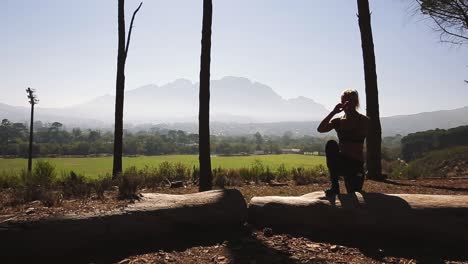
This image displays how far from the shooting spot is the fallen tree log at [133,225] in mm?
4281

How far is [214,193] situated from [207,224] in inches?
21.4

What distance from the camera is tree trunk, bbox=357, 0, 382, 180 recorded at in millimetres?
11398

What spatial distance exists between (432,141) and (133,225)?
4883 centimetres

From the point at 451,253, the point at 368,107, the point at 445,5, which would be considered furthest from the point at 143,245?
the point at 445,5

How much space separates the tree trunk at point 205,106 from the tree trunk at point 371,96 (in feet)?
18.2

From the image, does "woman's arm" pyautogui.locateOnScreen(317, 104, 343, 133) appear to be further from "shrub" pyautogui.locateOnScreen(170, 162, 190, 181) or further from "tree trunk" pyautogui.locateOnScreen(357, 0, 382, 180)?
"shrub" pyautogui.locateOnScreen(170, 162, 190, 181)

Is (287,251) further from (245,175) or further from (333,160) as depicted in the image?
(245,175)

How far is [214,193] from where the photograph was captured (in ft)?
18.1

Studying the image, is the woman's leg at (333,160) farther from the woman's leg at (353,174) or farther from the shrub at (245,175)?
the shrub at (245,175)

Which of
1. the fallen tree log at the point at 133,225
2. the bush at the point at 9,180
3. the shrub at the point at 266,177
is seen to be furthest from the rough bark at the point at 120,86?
the fallen tree log at the point at 133,225

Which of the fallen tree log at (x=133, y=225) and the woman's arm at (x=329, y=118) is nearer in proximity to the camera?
the fallen tree log at (x=133, y=225)

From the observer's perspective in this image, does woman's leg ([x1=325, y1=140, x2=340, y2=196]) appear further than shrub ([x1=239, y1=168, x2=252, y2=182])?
No

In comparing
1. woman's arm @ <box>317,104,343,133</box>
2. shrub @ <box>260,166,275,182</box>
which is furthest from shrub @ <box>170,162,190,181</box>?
woman's arm @ <box>317,104,343,133</box>

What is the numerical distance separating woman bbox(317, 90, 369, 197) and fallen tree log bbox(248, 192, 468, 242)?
42cm
